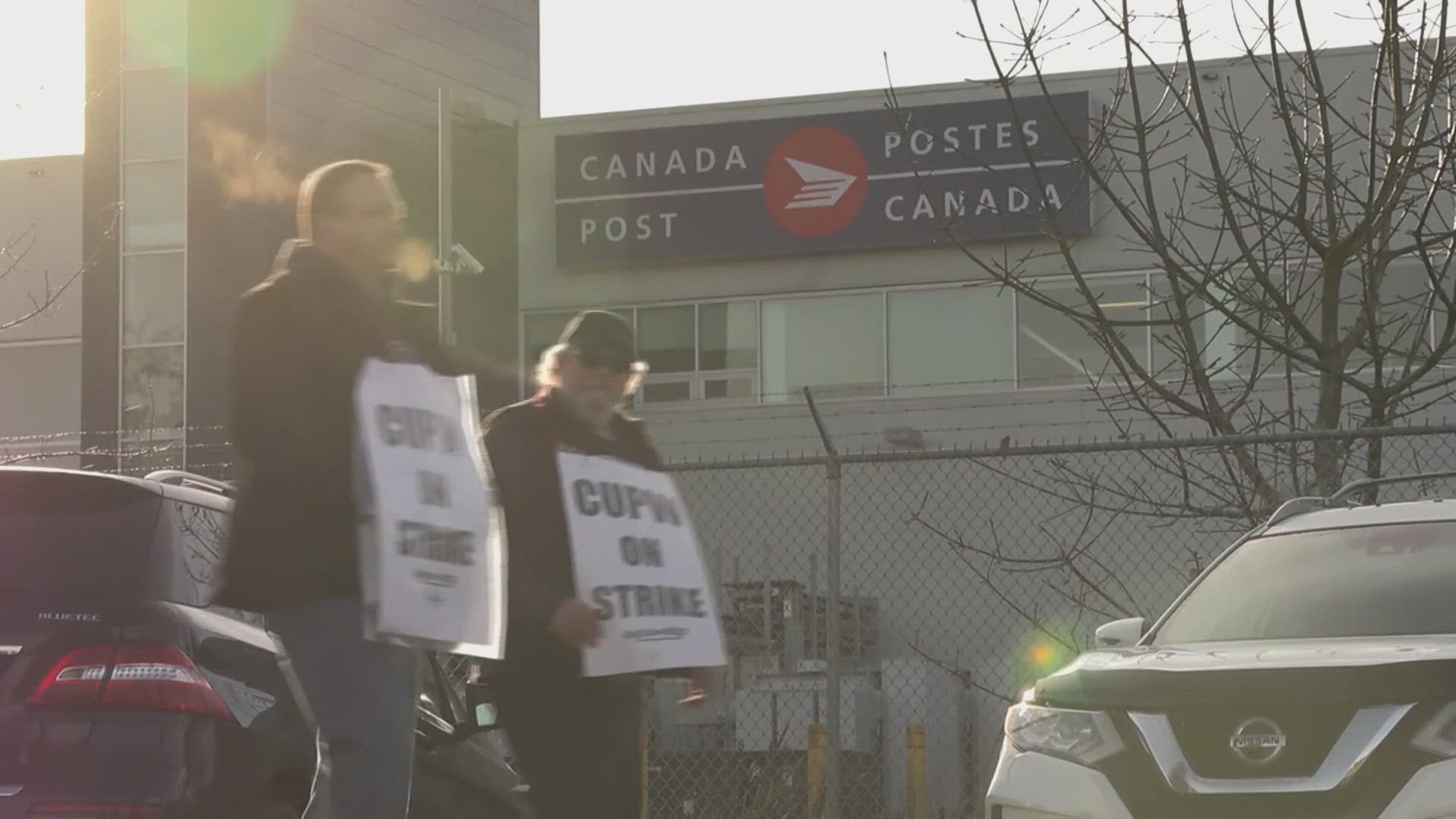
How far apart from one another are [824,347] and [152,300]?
8695mm

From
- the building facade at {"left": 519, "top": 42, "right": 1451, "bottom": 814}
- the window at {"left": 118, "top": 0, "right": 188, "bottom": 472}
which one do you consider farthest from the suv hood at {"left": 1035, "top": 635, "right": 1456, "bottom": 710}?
the window at {"left": 118, "top": 0, "right": 188, "bottom": 472}

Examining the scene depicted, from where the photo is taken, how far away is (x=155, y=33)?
27609 millimetres

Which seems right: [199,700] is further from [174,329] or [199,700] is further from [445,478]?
[174,329]

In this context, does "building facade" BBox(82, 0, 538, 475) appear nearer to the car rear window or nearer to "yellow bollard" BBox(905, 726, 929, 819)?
"yellow bollard" BBox(905, 726, 929, 819)

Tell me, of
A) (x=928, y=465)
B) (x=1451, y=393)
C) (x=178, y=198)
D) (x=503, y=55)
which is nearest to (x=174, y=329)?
(x=178, y=198)

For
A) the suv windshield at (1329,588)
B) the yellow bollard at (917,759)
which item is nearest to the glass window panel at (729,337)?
the yellow bollard at (917,759)

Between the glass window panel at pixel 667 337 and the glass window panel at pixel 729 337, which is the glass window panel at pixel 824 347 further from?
the glass window panel at pixel 667 337

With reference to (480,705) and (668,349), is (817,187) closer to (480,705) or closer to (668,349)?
(668,349)

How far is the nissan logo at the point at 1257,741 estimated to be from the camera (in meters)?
5.53

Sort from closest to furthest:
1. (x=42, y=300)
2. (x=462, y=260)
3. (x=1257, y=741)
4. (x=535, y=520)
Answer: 1. (x=535, y=520)
2. (x=1257, y=741)
3. (x=462, y=260)
4. (x=42, y=300)

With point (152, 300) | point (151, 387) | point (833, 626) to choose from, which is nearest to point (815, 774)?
point (833, 626)

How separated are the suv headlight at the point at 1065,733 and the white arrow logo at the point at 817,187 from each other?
21539 millimetres

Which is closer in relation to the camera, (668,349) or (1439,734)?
(1439,734)

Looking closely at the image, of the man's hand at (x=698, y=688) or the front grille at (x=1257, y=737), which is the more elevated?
the man's hand at (x=698, y=688)
